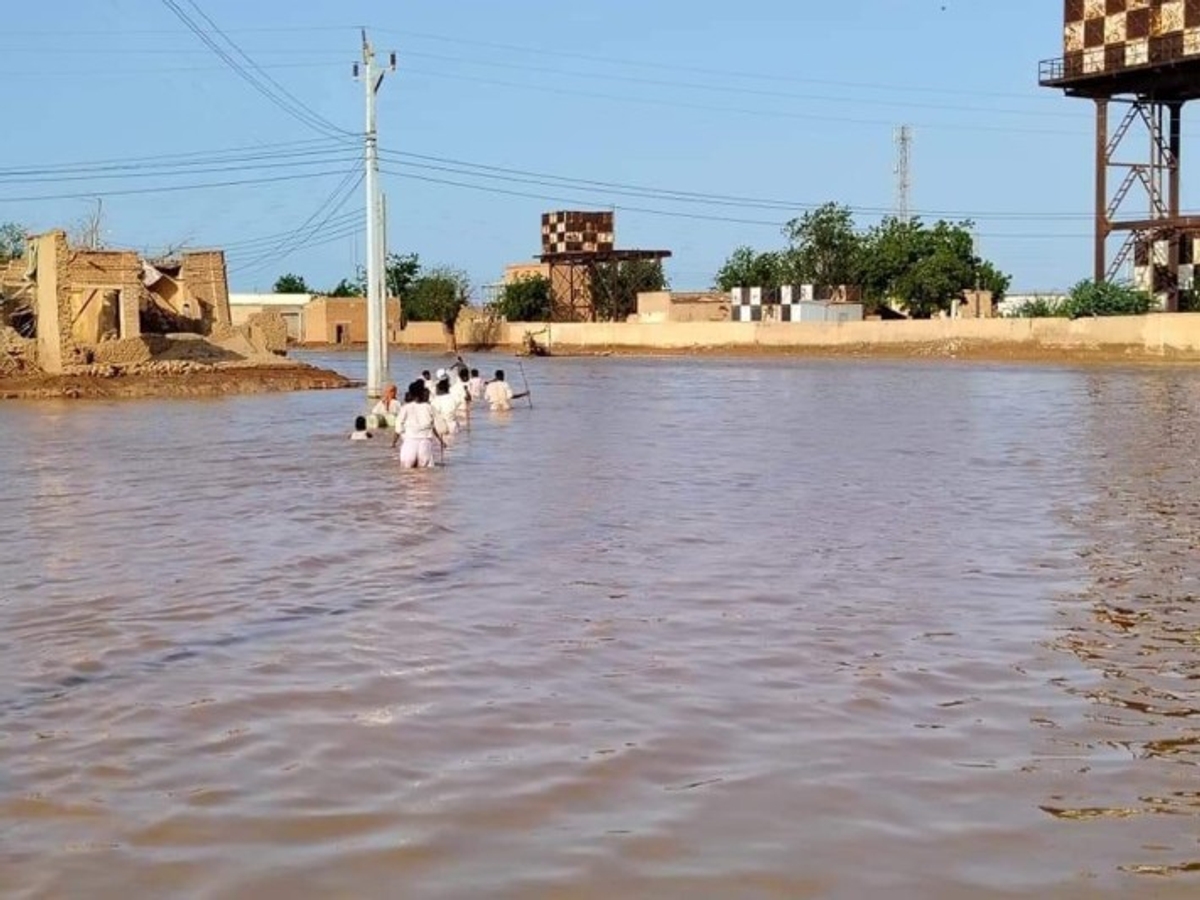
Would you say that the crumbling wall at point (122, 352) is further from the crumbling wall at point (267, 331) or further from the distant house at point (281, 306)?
the distant house at point (281, 306)

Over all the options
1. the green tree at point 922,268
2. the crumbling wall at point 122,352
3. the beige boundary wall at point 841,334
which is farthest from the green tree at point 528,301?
the crumbling wall at point 122,352

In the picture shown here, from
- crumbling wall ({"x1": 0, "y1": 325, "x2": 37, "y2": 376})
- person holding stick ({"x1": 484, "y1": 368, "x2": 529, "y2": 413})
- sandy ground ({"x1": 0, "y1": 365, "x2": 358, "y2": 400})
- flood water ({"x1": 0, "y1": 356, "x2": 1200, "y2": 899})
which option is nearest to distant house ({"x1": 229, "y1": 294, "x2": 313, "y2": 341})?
sandy ground ({"x1": 0, "y1": 365, "x2": 358, "y2": 400})

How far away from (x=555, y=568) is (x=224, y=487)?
820cm

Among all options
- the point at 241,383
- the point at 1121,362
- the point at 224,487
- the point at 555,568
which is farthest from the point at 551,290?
the point at 555,568

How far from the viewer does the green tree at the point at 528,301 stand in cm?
Answer: 10038

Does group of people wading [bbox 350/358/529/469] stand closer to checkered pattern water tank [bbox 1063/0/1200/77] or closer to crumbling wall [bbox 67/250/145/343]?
crumbling wall [bbox 67/250/145/343]

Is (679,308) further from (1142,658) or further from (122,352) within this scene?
(1142,658)

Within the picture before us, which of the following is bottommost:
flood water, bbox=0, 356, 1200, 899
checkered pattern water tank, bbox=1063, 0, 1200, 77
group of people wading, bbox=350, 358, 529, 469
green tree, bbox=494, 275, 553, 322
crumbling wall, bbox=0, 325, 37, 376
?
flood water, bbox=0, 356, 1200, 899

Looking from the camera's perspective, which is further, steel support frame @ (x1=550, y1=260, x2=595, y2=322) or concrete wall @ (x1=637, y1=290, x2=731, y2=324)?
steel support frame @ (x1=550, y1=260, x2=595, y2=322)

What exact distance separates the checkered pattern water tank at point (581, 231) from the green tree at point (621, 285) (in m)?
1.85

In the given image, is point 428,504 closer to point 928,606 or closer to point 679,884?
point 928,606

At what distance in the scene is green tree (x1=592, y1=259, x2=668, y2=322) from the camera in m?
99.5

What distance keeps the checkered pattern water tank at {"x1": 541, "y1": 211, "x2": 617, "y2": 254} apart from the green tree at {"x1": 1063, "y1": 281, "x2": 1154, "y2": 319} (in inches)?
1640

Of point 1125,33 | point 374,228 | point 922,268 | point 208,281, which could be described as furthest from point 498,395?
point 922,268
